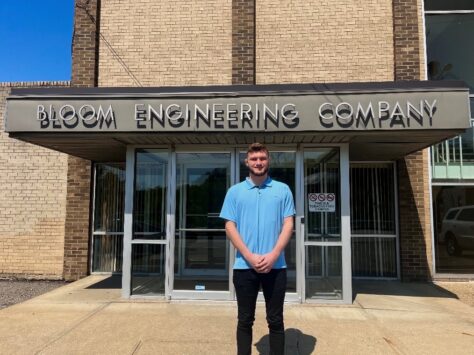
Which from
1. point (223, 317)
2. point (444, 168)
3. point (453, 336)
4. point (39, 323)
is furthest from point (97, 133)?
point (444, 168)

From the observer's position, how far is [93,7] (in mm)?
9539

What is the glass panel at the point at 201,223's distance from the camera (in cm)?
716

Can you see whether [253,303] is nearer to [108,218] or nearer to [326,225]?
[326,225]

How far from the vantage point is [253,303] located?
12.4 ft

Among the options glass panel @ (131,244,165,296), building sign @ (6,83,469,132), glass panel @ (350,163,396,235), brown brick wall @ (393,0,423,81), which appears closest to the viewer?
building sign @ (6,83,469,132)

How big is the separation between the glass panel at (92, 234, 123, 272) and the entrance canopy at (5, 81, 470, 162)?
341 centimetres

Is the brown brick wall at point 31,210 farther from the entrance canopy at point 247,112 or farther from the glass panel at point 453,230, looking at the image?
the glass panel at point 453,230

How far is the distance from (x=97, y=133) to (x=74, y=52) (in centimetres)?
399

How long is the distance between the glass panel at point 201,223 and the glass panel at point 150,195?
257mm

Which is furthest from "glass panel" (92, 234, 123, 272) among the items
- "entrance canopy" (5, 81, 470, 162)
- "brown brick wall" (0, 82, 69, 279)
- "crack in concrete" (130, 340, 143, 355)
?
"crack in concrete" (130, 340, 143, 355)

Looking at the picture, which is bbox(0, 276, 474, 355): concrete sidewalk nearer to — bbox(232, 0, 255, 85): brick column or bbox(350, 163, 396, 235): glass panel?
bbox(350, 163, 396, 235): glass panel

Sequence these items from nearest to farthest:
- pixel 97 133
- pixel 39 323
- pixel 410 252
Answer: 1. pixel 39 323
2. pixel 97 133
3. pixel 410 252

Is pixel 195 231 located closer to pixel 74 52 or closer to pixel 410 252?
pixel 410 252

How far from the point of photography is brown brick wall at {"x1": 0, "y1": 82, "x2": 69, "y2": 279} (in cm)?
941
